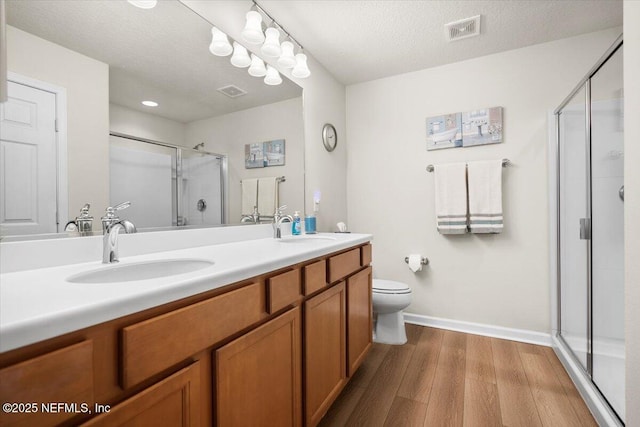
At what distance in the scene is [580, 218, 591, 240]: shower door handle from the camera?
1.71m

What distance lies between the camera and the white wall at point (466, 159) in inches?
87.5

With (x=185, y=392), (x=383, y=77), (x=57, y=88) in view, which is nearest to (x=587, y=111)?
(x=383, y=77)

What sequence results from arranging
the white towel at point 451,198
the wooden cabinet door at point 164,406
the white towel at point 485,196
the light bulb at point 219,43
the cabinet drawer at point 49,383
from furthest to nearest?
the white towel at point 451,198 → the white towel at point 485,196 → the light bulb at point 219,43 → the wooden cabinet door at point 164,406 → the cabinet drawer at point 49,383

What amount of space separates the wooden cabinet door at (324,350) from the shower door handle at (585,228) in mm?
1450

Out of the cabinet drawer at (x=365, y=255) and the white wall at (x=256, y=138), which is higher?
the white wall at (x=256, y=138)

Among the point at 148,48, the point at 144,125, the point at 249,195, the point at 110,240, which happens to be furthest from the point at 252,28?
the point at 110,240

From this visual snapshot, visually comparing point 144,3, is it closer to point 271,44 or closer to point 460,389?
point 271,44

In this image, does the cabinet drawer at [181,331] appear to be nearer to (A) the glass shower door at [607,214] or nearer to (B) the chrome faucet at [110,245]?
(B) the chrome faucet at [110,245]

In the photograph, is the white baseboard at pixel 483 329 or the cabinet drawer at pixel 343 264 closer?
the cabinet drawer at pixel 343 264

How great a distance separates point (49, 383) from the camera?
463mm

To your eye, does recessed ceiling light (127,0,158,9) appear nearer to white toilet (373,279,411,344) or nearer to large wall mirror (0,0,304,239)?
large wall mirror (0,0,304,239)

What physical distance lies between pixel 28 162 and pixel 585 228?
2.59 m

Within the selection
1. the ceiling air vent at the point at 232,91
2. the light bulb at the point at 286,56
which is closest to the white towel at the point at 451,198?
the light bulb at the point at 286,56

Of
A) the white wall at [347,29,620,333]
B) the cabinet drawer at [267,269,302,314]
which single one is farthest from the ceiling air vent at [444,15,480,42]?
the cabinet drawer at [267,269,302,314]
